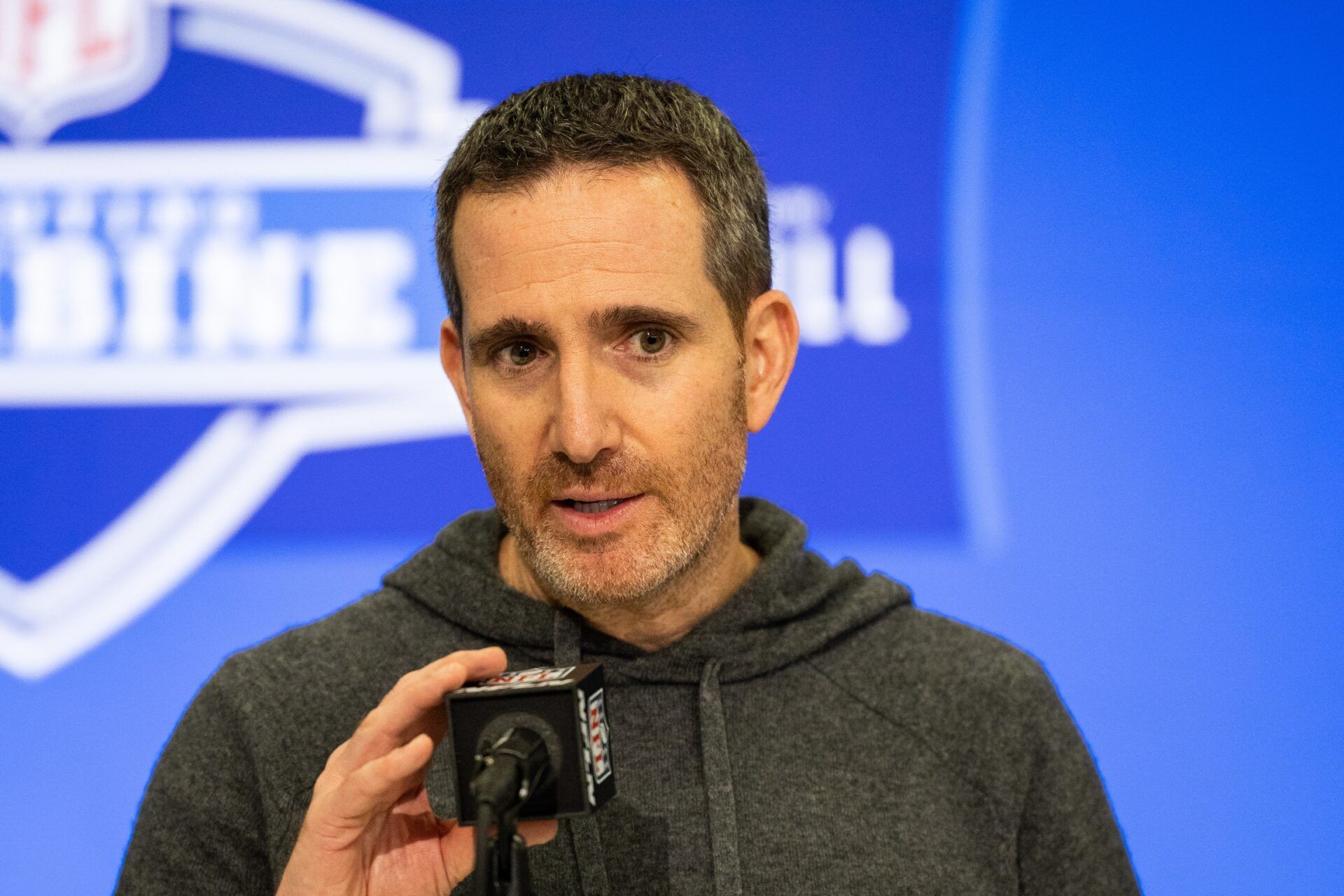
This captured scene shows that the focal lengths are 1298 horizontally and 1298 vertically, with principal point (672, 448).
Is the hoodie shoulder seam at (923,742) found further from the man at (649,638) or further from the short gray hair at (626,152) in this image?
the short gray hair at (626,152)

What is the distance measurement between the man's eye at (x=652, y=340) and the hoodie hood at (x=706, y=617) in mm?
334

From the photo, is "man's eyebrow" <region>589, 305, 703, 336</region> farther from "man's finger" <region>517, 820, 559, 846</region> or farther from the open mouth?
"man's finger" <region>517, 820, 559, 846</region>

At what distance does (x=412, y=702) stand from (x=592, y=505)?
15.1 inches

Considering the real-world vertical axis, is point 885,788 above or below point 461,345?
below

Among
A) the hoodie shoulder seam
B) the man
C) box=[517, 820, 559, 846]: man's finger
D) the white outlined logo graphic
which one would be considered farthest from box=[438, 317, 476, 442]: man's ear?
the white outlined logo graphic

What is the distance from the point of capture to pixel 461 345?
1559 mm

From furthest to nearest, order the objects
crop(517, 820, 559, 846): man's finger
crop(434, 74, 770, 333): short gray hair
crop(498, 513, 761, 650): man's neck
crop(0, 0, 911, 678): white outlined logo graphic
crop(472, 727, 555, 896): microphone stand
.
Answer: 1. crop(0, 0, 911, 678): white outlined logo graphic
2. crop(498, 513, 761, 650): man's neck
3. crop(434, 74, 770, 333): short gray hair
4. crop(517, 820, 559, 846): man's finger
5. crop(472, 727, 555, 896): microphone stand

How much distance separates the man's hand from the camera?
1.07 metres

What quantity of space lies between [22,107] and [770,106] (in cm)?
137

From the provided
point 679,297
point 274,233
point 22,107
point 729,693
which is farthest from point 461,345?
point 22,107

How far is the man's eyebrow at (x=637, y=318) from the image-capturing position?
1373 millimetres

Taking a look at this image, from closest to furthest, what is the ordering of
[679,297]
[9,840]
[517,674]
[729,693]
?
[517,674], [679,297], [729,693], [9,840]

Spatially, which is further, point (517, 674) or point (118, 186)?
point (118, 186)

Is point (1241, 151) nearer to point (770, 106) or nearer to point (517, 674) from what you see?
point (770, 106)
